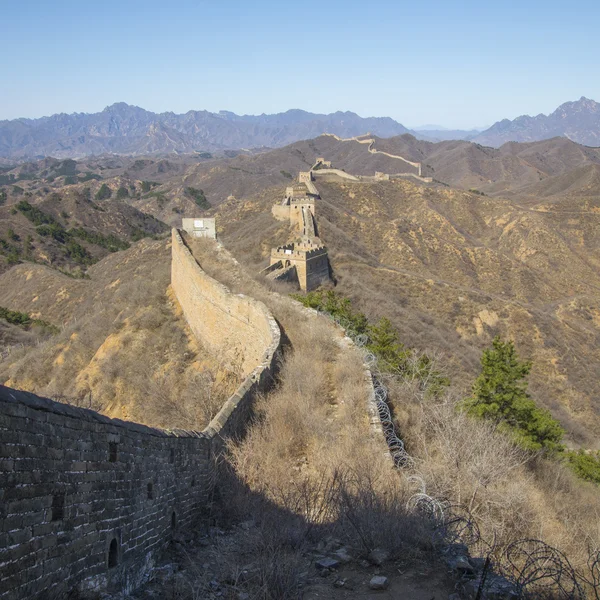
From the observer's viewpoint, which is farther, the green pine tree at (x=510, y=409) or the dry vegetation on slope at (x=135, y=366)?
the green pine tree at (x=510, y=409)

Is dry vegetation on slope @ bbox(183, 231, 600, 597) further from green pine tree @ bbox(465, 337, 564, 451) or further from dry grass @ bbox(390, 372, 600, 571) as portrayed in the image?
green pine tree @ bbox(465, 337, 564, 451)

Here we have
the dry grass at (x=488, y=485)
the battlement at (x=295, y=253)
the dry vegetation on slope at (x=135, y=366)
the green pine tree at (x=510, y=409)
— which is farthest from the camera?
the battlement at (x=295, y=253)

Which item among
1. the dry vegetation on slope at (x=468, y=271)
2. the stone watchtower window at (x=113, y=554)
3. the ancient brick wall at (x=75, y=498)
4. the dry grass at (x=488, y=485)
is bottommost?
the dry vegetation on slope at (x=468, y=271)

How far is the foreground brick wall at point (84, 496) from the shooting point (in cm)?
358

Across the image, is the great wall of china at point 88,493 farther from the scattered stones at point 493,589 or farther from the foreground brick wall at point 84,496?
the scattered stones at point 493,589

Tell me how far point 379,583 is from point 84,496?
261cm

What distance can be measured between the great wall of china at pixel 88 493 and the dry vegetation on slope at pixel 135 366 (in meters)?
3.78

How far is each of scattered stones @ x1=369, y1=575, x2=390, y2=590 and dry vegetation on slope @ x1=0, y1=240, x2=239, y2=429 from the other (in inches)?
221

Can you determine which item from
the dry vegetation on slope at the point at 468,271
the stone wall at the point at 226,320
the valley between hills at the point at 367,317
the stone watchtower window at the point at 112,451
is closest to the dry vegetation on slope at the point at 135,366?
the valley between hills at the point at 367,317

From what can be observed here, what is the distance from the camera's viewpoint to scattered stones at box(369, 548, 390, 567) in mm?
5602

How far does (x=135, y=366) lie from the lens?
17.0m

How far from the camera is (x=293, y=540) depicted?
597 cm

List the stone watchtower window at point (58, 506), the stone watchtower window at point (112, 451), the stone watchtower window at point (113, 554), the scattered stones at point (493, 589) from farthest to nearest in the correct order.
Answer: the stone watchtower window at point (112, 451) → the stone watchtower window at point (113, 554) → the scattered stones at point (493, 589) → the stone watchtower window at point (58, 506)

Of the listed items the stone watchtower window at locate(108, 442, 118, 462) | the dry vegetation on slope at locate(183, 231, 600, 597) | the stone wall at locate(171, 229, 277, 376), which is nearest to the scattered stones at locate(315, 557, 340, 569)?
the dry vegetation on slope at locate(183, 231, 600, 597)
